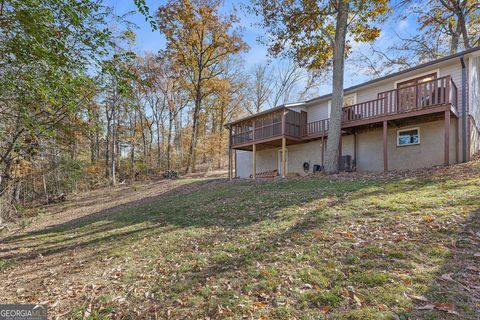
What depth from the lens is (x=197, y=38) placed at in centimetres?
2434

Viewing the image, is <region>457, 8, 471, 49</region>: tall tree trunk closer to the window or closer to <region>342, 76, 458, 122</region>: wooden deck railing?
<region>342, 76, 458, 122</region>: wooden deck railing

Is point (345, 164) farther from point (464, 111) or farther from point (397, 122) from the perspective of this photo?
point (464, 111)

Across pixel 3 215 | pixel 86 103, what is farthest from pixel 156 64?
pixel 86 103

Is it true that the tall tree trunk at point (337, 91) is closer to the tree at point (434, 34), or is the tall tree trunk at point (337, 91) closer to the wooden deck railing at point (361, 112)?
the wooden deck railing at point (361, 112)

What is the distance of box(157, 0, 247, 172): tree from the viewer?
75.8 ft

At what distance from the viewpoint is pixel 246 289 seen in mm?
3752

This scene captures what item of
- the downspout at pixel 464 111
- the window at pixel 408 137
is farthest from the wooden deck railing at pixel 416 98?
the window at pixel 408 137

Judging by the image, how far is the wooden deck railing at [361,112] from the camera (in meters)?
10.4

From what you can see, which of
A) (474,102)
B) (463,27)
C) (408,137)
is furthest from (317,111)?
(463,27)

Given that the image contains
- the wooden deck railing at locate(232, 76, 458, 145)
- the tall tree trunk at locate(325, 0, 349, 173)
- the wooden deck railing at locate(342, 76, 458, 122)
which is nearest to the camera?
the wooden deck railing at locate(342, 76, 458, 122)

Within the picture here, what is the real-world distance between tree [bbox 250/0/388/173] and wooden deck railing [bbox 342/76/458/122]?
Result: 170cm

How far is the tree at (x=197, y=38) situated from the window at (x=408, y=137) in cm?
1741

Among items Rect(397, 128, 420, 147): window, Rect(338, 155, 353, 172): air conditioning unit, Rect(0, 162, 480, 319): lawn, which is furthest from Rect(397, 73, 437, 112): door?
Rect(0, 162, 480, 319): lawn

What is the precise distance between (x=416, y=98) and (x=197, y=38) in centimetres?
1977
